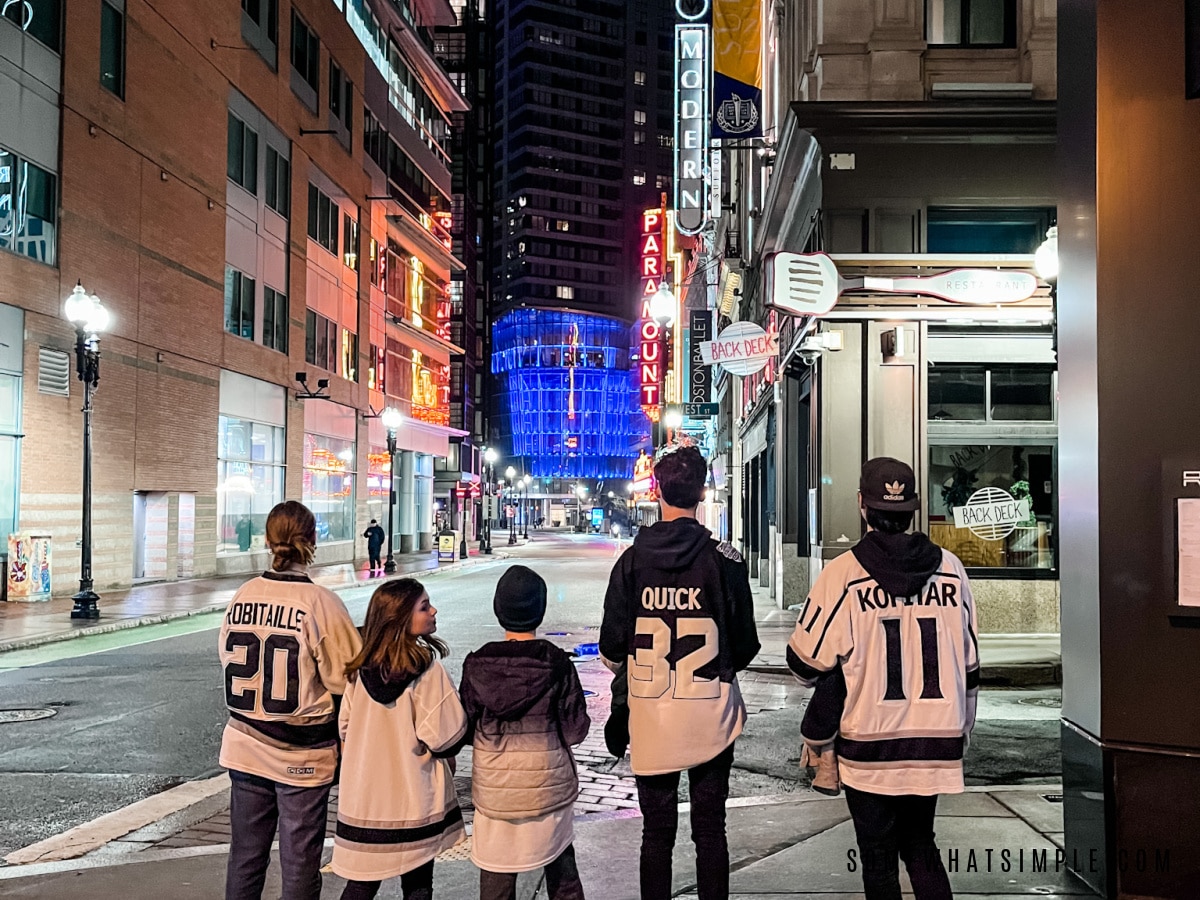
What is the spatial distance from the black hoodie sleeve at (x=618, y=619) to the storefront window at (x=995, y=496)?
547 inches

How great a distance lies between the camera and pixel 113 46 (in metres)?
27.8

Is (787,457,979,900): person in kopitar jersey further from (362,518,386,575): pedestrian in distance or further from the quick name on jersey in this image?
(362,518,386,575): pedestrian in distance

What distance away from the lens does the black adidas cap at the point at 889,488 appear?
466cm

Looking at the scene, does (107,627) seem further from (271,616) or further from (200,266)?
(271,616)

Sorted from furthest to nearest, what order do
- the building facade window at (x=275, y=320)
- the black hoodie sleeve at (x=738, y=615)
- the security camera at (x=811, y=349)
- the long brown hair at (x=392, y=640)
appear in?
1. the building facade window at (x=275, y=320)
2. the security camera at (x=811, y=349)
3. the black hoodie sleeve at (x=738, y=615)
4. the long brown hair at (x=392, y=640)

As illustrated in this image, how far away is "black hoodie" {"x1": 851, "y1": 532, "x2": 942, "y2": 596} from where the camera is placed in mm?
4551

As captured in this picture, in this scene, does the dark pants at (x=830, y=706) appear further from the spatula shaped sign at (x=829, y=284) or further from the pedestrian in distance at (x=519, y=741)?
the spatula shaped sign at (x=829, y=284)

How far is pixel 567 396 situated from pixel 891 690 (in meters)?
147

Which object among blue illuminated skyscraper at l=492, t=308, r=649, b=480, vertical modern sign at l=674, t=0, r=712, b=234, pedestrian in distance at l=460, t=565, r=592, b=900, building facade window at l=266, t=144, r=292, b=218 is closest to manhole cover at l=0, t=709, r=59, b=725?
pedestrian in distance at l=460, t=565, r=592, b=900

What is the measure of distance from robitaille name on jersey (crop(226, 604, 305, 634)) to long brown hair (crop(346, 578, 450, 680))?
452 millimetres

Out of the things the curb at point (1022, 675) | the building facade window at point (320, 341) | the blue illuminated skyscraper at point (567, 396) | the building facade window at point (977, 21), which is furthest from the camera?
the blue illuminated skyscraper at point (567, 396)

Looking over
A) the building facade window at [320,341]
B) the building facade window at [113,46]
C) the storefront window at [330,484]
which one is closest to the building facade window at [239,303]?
the building facade window at [320,341]

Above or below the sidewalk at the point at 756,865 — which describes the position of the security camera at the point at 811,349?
above

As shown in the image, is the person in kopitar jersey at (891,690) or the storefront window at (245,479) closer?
the person in kopitar jersey at (891,690)
